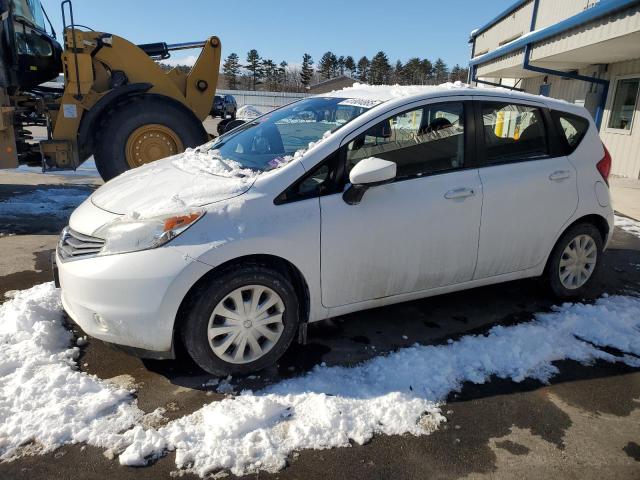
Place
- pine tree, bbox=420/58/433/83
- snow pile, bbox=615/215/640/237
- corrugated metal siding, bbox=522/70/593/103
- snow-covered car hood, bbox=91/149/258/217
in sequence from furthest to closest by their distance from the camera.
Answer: pine tree, bbox=420/58/433/83 < corrugated metal siding, bbox=522/70/593/103 < snow pile, bbox=615/215/640/237 < snow-covered car hood, bbox=91/149/258/217

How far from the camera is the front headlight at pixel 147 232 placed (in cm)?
265

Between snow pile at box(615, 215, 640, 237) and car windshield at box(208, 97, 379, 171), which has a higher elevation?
car windshield at box(208, 97, 379, 171)

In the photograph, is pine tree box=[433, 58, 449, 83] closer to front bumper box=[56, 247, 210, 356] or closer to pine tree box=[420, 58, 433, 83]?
pine tree box=[420, 58, 433, 83]

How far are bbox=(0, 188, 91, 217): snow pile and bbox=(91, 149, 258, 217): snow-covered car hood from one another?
13.0 feet

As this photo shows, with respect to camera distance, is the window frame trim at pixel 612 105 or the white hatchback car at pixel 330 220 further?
the window frame trim at pixel 612 105

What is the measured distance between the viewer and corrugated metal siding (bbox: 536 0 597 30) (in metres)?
14.2

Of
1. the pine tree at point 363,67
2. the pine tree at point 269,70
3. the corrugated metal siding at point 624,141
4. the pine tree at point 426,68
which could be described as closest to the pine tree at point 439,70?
the pine tree at point 426,68

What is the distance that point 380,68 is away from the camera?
87.4 m

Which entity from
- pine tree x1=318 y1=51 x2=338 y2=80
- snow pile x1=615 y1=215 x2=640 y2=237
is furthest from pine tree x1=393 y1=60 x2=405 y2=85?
snow pile x1=615 y1=215 x2=640 y2=237

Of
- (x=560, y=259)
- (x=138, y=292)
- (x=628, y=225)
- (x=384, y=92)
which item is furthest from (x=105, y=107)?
(x=628, y=225)

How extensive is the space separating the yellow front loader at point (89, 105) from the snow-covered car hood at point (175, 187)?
3.37 metres

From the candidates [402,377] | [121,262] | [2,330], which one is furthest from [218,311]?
[2,330]

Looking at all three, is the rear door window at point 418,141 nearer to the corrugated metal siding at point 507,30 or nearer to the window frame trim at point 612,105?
the window frame trim at point 612,105

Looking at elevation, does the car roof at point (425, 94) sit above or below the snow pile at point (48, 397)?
above
